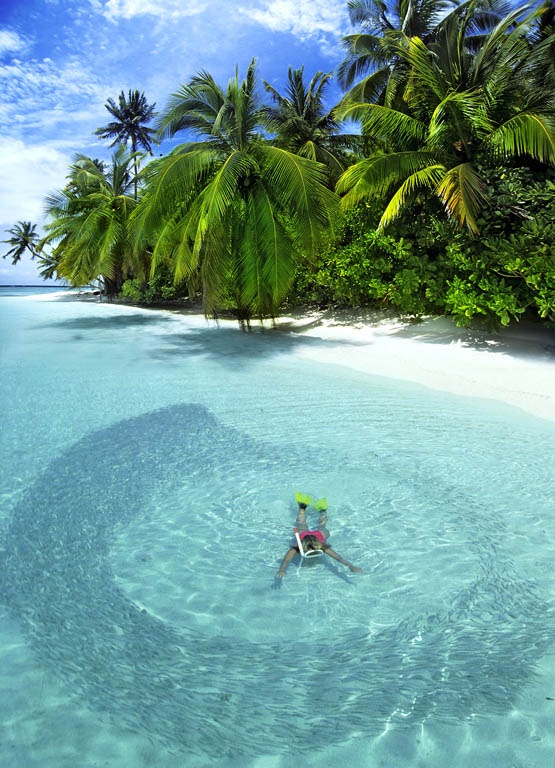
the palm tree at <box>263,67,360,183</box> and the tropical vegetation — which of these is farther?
the palm tree at <box>263,67,360,183</box>

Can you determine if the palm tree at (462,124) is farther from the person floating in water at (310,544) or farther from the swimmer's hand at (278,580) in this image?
the swimmer's hand at (278,580)

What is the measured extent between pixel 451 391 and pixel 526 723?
5453 millimetres

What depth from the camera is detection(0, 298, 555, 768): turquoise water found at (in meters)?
1.94

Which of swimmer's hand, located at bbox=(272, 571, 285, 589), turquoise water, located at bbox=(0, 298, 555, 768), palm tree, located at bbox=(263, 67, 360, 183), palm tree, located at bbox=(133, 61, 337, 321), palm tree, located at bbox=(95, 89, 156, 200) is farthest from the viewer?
palm tree, located at bbox=(95, 89, 156, 200)

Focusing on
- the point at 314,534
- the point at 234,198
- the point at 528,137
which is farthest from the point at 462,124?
the point at 314,534

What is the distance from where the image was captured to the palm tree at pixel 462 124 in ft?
26.2

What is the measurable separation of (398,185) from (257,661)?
10.4 metres

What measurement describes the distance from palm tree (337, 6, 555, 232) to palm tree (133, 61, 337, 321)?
1.23 metres

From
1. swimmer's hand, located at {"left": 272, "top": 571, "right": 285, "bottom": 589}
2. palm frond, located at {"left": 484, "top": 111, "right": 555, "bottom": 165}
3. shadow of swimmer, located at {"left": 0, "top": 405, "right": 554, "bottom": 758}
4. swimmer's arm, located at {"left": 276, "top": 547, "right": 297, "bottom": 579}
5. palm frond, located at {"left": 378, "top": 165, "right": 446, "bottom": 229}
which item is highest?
palm frond, located at {"left": 484, "top": 111, "right": 555, "bottom": 165}

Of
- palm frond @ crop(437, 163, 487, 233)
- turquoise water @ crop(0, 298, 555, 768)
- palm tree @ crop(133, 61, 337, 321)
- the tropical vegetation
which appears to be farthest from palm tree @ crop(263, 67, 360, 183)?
turquoise water @ crop(0, 298, 555, 768)

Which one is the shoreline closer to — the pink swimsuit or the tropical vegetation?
the tropical vegetation

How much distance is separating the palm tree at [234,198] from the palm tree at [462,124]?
1.23 metres

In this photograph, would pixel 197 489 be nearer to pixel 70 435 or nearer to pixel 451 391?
pixel 70 435

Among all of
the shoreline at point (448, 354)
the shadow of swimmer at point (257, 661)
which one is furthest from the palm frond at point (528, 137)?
the shadow of swimmer at point (257, 661)
